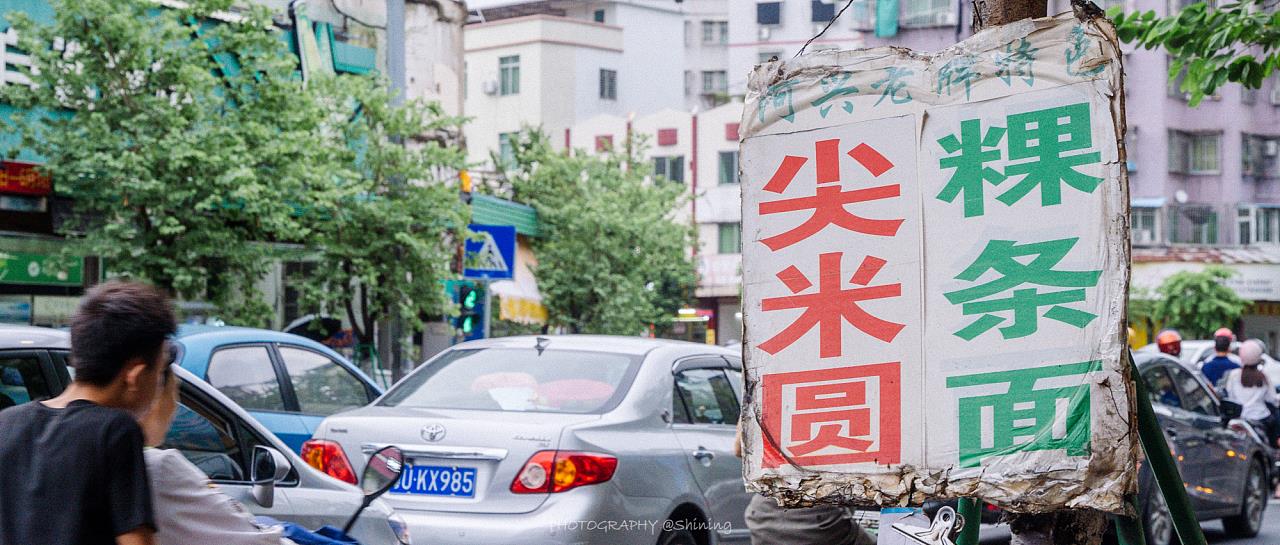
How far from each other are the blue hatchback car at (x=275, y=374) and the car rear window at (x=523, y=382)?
2.10 metres

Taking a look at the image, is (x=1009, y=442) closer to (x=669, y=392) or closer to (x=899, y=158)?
(x=899, y=158)

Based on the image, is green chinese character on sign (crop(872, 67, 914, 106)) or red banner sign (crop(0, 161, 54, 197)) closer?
green chinese character on sign (crop(872, 67, 914, 106))

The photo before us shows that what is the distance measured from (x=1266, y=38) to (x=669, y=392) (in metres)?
3.40

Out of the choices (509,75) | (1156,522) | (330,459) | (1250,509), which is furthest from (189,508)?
(509,75)

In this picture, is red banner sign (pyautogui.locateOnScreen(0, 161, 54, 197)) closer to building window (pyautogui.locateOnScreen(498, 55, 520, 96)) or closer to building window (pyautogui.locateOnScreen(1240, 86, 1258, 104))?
building window (pyautogui.locateOnScreen(498, 55, 520, 96))

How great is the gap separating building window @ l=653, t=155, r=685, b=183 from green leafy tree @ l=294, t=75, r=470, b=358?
103 feet

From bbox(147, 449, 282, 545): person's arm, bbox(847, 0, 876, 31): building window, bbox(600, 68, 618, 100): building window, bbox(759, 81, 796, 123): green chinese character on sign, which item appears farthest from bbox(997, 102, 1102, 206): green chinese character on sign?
bbox(600, 68, 618, 100): building window

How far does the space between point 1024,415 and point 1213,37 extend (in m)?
4.92

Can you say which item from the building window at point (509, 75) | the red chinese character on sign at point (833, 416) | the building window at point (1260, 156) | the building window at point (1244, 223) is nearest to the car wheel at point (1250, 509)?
the red chinese character on sign at point (833, 416)

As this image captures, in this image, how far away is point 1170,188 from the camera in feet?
152

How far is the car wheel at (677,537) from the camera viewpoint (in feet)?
21.8

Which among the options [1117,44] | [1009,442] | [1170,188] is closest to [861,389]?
[1009,442]

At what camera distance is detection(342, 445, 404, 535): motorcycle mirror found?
396 cm

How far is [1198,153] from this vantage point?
47344mm
